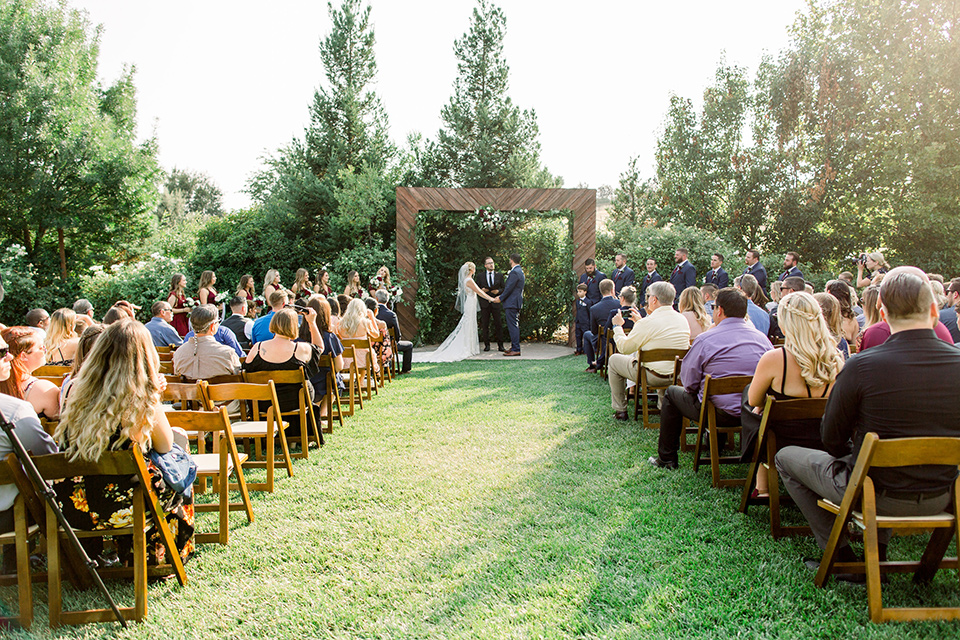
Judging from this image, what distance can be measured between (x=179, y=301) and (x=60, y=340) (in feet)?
13.8

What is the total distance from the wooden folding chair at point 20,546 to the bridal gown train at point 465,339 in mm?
9565

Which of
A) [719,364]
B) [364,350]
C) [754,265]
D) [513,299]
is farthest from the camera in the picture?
[513,299]

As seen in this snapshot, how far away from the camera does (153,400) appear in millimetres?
2955

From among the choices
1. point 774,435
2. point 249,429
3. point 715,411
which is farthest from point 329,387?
point 774,435

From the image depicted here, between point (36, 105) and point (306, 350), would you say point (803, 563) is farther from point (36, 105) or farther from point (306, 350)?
point (36, 105)

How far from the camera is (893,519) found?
259cm

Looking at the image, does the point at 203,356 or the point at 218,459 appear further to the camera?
the point at 203,356

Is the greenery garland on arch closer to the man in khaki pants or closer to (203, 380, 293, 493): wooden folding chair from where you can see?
Result: the man in khaki pants

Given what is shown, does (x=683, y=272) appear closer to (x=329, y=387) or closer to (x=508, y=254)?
(x=508, y=254)

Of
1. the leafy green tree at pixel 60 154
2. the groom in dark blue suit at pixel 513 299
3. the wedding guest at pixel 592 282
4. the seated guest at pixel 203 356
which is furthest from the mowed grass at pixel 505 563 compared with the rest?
the leafy green tree at pixel 60 154

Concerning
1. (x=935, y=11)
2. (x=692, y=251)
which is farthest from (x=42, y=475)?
(x=935, y=11)

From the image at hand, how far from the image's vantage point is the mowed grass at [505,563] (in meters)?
2.71

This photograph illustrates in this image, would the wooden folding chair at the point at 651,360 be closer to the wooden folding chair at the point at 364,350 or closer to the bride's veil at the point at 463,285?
the wooden folding chair at the point at 364,350

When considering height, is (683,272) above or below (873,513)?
above
